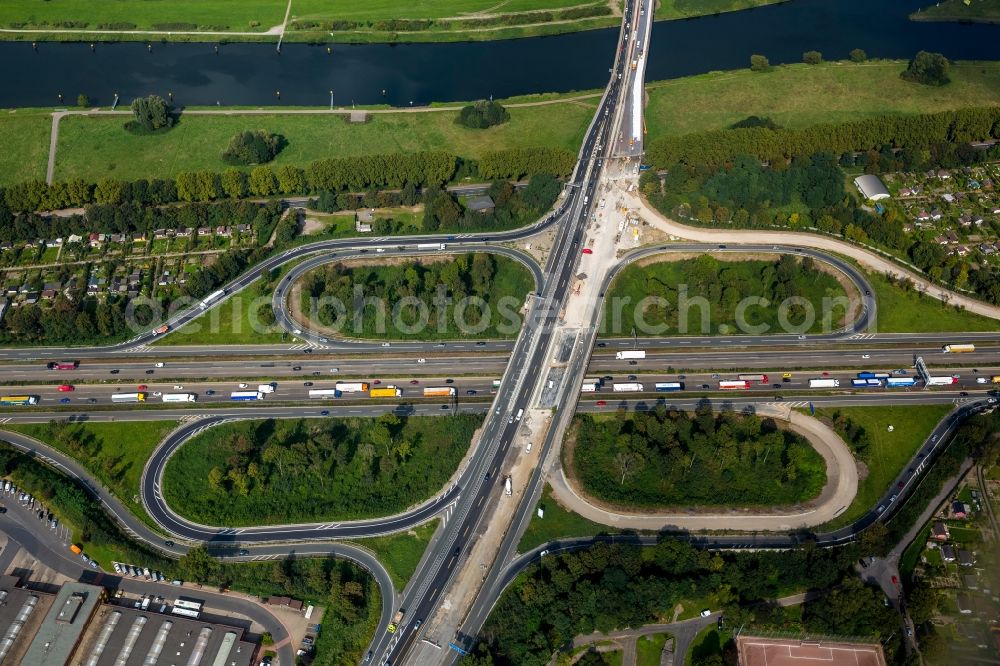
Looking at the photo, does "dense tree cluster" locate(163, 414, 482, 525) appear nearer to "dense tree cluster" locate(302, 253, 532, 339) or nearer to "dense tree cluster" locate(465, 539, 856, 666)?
"dense tree cluster" locate(302, 253, 532, 339)

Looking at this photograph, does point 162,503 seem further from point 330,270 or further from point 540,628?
point 540,628

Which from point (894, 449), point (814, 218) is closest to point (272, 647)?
point (894, 449)

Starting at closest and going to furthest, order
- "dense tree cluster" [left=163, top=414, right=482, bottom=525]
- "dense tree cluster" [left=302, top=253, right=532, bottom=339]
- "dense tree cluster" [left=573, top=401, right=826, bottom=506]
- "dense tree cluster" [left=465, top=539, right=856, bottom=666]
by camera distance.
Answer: "dense tree cluster" [left=465, top=539, right=856, bottom=666] → "dense tree cluster" [left=163, top=414, right=482, bottom=525] → "dense tree cluster" [left=573, top=401, right=826, bottom=506] → "dense tree cluster" [left=302, top=253, right=532, bottom=339]

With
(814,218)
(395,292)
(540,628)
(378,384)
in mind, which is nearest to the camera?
(540,628)

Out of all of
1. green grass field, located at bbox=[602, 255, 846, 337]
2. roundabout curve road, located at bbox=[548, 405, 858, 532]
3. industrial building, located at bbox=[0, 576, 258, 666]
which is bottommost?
industrial building, located at bbox=[0, 576, 258, 666]

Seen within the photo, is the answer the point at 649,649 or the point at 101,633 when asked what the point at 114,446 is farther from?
the point at 649,649

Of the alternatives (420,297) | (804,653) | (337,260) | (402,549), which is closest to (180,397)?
(337,260)

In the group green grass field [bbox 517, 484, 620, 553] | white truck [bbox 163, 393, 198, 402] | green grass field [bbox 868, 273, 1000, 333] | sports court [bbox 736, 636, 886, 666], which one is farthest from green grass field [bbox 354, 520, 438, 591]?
green grass field [bbox 868, 273, 1000, 333]
